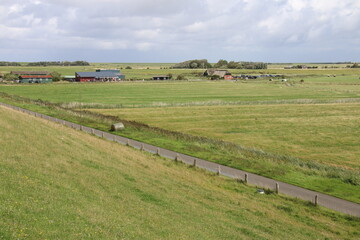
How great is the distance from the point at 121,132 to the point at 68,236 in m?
38.5

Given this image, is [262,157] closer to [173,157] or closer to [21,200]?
[173,157]

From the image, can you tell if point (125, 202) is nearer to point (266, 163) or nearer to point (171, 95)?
point (266, 163)

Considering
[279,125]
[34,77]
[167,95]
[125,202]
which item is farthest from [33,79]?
[125,202]

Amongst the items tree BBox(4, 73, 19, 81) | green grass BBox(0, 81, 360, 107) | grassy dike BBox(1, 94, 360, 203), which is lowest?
green grass BBox(0, 81, 360, 107)

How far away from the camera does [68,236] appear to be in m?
14.1

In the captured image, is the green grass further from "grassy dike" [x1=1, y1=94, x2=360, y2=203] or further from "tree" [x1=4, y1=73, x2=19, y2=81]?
"tree" [x1=4, y1=73, x2=19, y2=81]

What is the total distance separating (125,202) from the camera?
824 inches

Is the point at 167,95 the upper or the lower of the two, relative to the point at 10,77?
lower

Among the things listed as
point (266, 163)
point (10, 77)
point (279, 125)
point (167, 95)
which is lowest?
point (167, 95)

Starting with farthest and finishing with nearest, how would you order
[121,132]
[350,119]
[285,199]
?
[350,119], [121,132], [285,199]

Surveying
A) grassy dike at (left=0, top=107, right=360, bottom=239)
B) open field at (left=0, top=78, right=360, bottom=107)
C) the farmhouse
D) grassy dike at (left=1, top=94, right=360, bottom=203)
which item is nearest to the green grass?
open field at (left=0, top=78, right=360, bottom=107)

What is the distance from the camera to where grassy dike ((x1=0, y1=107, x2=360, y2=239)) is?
51.6ft

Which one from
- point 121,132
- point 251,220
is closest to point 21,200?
point 251,220

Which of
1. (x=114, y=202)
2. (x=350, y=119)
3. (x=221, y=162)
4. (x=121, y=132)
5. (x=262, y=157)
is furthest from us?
(x=350, y=119)
